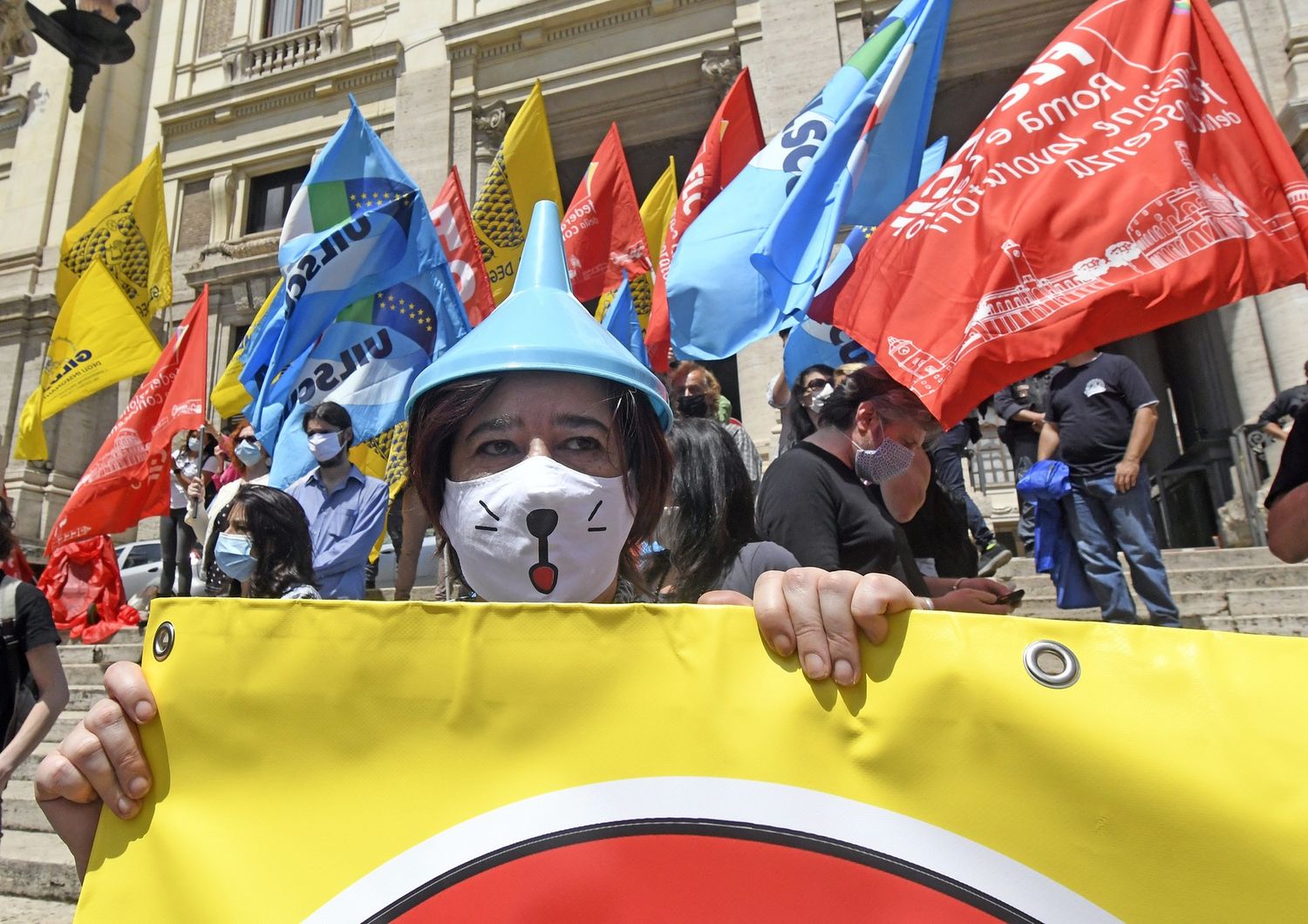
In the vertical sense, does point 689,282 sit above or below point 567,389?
above

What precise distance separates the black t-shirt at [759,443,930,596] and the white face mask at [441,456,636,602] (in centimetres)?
125

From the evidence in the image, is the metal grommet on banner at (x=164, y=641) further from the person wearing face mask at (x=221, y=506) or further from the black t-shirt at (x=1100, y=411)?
the black t-shirt at (x=1100, y=411)

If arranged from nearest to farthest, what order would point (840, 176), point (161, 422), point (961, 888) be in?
point (961, 888) → point (840, 176) → point (161, 422)

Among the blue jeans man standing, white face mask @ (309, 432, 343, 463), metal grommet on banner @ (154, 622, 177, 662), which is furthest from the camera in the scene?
the blue jeans man standing

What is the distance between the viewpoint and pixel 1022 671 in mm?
933

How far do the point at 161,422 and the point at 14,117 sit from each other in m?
17.1

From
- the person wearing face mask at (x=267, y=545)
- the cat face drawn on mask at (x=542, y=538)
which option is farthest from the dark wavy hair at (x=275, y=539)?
the cat face drawn on mask at (x=542, y=538)

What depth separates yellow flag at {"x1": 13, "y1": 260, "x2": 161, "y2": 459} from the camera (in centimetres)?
680

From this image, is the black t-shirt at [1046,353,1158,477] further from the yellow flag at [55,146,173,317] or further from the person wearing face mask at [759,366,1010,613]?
the yellow flag at [55,146,173,317]

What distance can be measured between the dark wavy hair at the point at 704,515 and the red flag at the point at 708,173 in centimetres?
180

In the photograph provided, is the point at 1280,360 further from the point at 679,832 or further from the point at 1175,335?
the point at 679,832

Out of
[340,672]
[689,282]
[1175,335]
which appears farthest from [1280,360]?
[340,672]

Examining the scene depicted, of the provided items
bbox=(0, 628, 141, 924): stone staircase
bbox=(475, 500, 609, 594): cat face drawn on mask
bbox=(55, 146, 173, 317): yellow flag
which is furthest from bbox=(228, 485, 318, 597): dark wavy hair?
bbox=(55, 146, 173, 317): yellow flag

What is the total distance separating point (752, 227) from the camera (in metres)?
3.73
